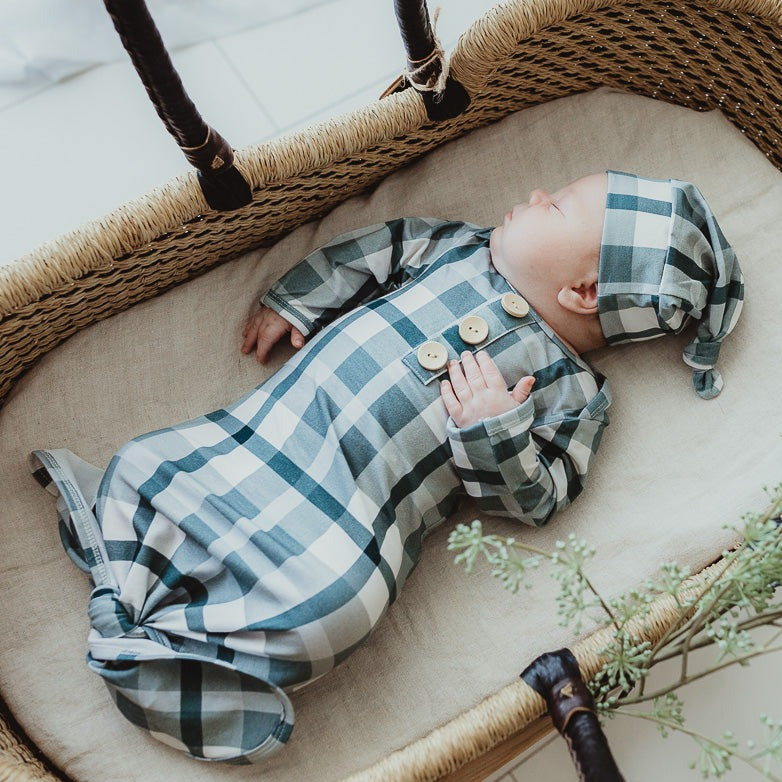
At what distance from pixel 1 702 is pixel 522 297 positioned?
815mm

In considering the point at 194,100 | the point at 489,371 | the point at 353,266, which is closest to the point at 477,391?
the point at 489,371

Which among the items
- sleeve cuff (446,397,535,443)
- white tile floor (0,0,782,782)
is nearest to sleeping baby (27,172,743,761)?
sleeve cuff (446,397,535,443)

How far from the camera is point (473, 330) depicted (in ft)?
3.45

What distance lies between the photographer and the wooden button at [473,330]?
1047 millimetres

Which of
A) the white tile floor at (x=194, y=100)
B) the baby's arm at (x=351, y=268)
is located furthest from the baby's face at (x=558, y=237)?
the white tile floor at (x=194, y=100)

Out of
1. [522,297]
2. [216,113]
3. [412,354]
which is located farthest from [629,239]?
[216,113]

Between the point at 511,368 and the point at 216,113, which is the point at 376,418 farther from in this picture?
the point at 216,113

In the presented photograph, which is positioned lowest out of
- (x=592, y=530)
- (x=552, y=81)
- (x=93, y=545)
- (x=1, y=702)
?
(x=592, y=530)

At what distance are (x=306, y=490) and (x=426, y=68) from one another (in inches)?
22.6

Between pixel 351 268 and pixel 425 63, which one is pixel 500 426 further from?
pixel 425 63

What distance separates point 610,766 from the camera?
2.66 ft

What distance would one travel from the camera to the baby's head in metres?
1.04

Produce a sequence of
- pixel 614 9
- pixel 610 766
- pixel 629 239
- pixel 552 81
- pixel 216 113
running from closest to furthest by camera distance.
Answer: pixel 610 766, pixel 629 239, pixel 614 9, pixel 552 81, pixel 216 113

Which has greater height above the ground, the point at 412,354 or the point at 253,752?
the point at 412,354
